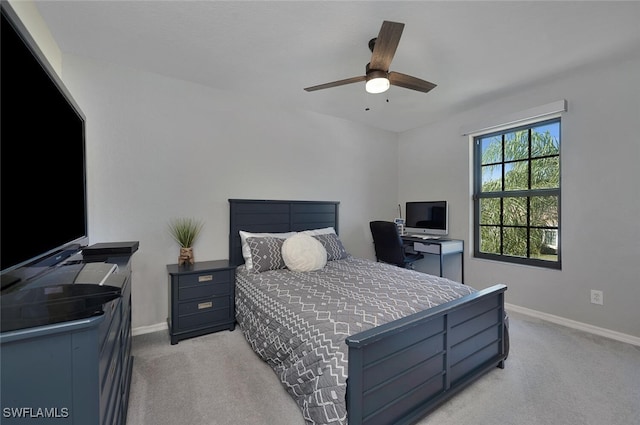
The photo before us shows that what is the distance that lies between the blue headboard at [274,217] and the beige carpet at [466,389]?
0.99 metres

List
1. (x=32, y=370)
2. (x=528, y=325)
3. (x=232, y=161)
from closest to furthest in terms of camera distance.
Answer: (x=32, y=370), (x=528, y=325), (x=232, y=161)

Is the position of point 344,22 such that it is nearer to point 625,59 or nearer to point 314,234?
point 314,234

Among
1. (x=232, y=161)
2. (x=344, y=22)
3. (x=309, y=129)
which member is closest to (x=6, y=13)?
(x=344, y=22)

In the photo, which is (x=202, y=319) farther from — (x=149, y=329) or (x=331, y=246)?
(x=331, y=246)

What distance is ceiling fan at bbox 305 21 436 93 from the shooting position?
1.64m

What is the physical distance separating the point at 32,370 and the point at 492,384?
2311mm

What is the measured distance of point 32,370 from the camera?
705 millimetres

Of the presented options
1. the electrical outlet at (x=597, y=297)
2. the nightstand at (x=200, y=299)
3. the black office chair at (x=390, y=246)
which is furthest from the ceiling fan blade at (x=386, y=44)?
the electrical outlet at (x=597, y=297)

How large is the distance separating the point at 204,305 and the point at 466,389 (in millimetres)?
2133

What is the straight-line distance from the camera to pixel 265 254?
2.66m

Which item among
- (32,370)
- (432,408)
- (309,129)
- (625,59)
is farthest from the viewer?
(309,129)

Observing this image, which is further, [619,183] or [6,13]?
[619,183]

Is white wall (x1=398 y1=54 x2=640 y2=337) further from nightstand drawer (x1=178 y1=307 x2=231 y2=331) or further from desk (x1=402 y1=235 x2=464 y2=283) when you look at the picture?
nightstand drawer (x1=178 y1=307 x2=231 y2=331)

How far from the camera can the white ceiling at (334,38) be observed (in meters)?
1.77
